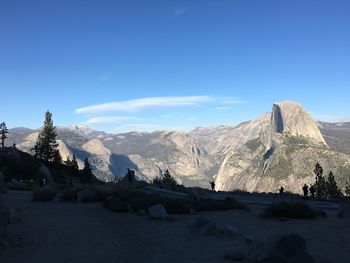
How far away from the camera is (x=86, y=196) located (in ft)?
89.4

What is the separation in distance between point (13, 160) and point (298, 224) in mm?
53047

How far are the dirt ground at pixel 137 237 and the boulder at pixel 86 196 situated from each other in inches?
210

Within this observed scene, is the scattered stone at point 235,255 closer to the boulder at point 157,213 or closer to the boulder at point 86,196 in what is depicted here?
the boulder at point 157,213

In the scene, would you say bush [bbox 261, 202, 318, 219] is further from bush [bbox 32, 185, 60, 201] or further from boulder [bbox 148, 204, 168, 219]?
bush [bbox 32, 185, 60, 201]

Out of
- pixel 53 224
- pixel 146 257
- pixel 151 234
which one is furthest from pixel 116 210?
pixel 146 257

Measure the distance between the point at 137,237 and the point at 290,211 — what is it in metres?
8.04

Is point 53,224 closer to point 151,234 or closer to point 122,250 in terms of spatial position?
point 151,234

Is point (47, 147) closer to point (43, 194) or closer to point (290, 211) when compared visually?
point (43, 194)

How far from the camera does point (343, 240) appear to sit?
14.0 meters

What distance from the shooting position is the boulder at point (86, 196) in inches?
1069

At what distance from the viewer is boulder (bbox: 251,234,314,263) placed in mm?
9914

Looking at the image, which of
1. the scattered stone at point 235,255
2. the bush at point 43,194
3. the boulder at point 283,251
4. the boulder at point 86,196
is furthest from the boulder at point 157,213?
the bush at point 43,194

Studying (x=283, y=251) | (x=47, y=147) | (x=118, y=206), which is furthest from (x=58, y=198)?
(x=47, y=147)

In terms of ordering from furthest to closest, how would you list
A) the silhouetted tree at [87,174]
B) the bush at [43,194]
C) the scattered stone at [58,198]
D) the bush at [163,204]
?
1. the silhouetted tree at [87,174]
2. the bush at [43,194]
3. the scattered stone at [58,198]
4. the bush at [163,204]
